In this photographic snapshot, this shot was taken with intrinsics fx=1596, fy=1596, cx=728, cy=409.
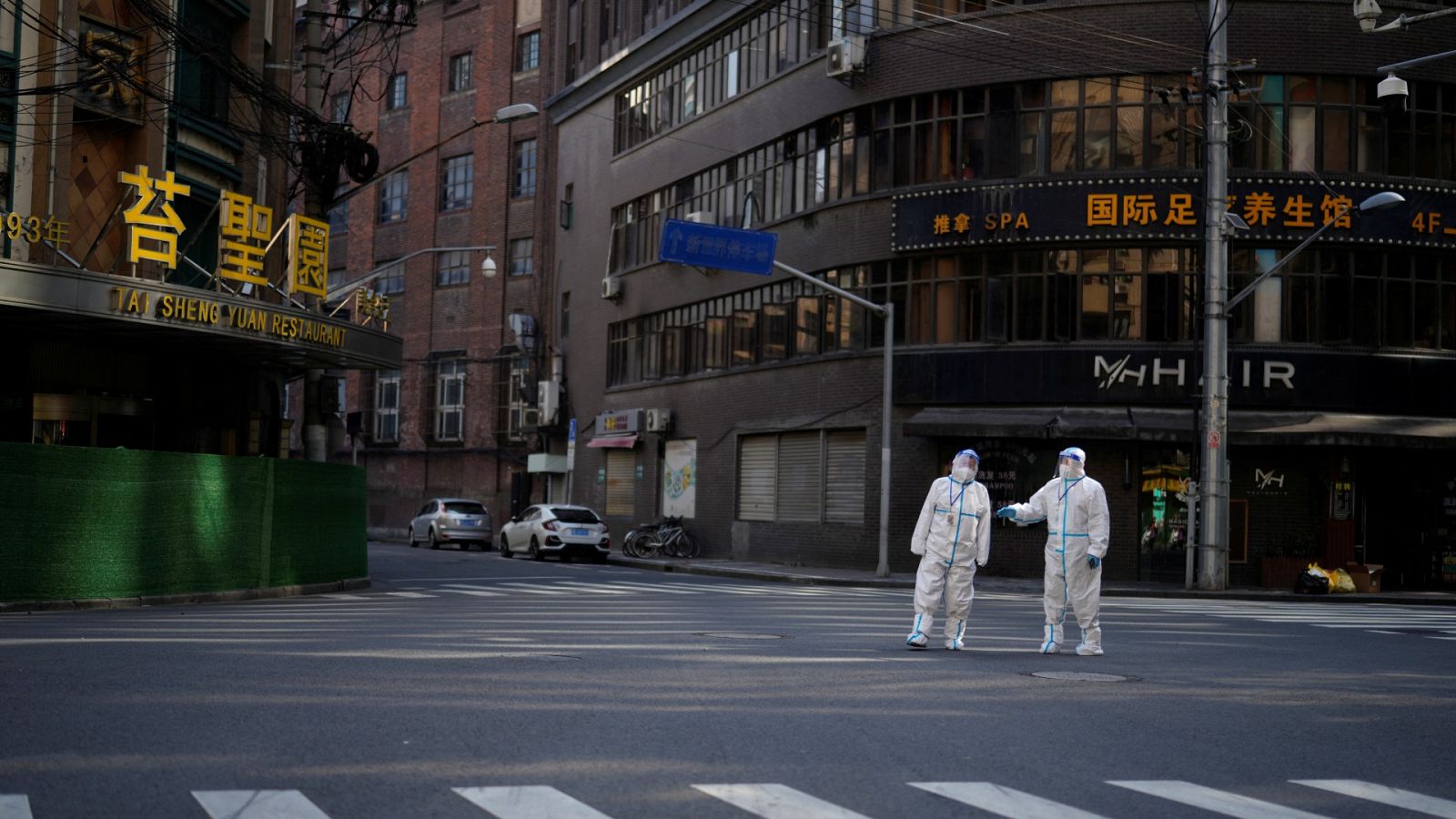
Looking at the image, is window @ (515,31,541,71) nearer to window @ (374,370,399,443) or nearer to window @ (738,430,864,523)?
window @ (374,370,399,443)

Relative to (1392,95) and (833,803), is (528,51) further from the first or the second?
(833,803)

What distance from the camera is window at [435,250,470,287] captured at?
193 ft

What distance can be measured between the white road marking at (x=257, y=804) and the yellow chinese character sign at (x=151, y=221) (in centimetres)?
1576

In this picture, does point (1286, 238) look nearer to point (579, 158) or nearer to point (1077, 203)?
point (1077, 203)

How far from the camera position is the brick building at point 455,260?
2222 inches

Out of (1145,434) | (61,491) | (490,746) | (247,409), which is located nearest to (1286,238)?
(1145,434)

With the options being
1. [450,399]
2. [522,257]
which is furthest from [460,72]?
[450,399]

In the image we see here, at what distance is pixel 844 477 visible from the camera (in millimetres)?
35938

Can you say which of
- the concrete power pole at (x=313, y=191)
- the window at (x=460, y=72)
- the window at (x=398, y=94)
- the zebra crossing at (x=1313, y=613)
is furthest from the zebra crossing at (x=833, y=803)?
the window at (x=398, y=94)

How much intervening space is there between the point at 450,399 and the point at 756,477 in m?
22.5

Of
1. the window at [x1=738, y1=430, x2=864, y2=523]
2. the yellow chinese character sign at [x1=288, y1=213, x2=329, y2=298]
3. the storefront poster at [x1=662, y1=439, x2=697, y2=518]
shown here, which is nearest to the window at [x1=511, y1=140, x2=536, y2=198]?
the storefront poster at [x1=662, y1=439, x2=697, y2=518]

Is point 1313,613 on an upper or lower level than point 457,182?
lower

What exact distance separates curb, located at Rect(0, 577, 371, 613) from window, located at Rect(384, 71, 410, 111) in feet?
133

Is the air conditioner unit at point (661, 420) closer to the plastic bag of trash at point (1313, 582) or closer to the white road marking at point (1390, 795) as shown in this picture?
the plastic bag of trash at point (1313, 582)
